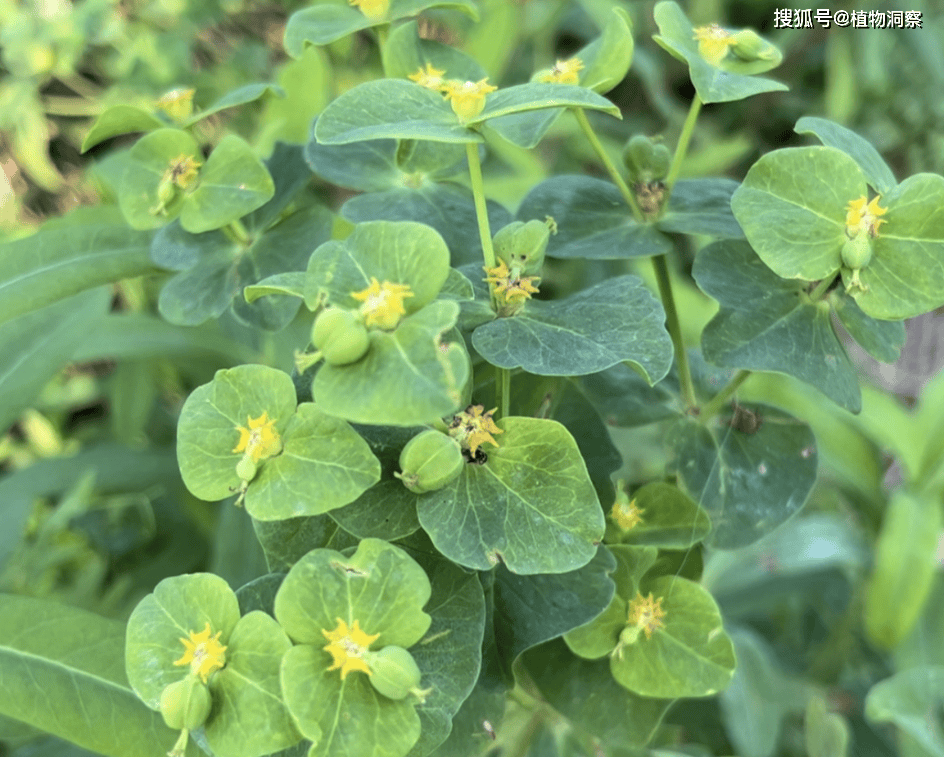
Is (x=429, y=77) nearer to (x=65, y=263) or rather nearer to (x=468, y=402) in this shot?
(x=468, y=402)

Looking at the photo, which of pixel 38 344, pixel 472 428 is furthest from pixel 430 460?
pixel 38 344

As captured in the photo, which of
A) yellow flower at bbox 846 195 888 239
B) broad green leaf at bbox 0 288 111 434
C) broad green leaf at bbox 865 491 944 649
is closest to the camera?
yellow flower at bbox 846 195 888 239

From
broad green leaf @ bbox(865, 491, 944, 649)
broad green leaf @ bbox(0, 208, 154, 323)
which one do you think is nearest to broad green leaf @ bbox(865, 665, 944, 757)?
broad green leaf @ bbox(865, 491, 944, 649)

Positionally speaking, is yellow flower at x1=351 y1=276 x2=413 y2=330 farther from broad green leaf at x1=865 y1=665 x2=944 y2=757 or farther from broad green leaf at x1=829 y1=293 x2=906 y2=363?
broad green leaf at x1=865 y1=665 x2=944 y2=757

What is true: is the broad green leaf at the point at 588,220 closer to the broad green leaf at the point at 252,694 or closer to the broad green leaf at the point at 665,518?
the broad green leaf at the point at 665,518

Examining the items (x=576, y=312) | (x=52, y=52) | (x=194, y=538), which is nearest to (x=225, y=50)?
(x=52, y=52)

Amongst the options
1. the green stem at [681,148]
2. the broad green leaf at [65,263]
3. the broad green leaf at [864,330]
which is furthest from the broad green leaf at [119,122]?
the broad green leaf at [864,330]
